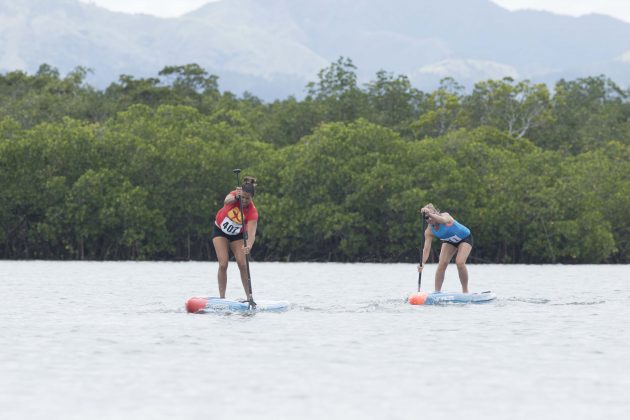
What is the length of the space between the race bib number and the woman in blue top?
5.14 m

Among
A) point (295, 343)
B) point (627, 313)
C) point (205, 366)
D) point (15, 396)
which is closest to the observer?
point (15, 396)

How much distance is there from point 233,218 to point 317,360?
302 inches

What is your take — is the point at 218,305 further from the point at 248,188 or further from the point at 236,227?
the point at 248,188

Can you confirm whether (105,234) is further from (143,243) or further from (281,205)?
(281,205)

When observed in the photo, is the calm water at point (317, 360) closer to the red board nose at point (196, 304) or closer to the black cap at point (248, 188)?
the red board nose at point (196, 304)

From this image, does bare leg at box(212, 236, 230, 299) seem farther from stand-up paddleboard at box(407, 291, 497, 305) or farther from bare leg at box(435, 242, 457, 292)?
bare leg at box(435, 242, 457, 292)

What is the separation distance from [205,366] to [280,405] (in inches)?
132

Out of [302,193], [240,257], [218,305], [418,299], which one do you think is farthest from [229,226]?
[302,193]

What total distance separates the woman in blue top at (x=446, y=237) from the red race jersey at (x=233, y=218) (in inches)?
198

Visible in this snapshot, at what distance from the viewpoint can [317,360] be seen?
16.2 metres

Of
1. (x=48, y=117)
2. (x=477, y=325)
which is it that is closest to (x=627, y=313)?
(x=477, y=325)

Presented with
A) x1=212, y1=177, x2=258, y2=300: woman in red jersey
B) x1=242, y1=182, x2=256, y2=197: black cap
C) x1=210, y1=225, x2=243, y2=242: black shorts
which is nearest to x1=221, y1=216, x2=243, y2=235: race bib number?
x1=212, y1=177, x2=258, y2=300: woman in red jersey

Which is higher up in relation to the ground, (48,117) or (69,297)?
(48,117)

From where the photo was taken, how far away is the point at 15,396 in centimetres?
1277
